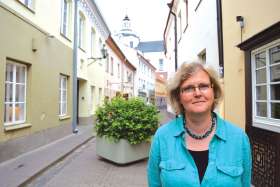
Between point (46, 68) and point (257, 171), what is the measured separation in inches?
295

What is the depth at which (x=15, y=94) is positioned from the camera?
8.13 m

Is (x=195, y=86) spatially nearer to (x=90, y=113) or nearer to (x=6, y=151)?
(x=6, y=151)

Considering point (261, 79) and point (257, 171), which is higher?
point (261, 79)

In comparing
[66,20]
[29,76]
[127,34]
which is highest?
[127,34]

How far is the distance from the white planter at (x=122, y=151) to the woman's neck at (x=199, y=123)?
536 centimetres

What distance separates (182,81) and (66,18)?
11697 millimetres

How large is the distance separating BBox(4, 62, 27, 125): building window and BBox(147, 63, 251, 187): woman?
21.4ft

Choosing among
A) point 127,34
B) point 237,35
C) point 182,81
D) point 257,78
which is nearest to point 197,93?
point 182,81

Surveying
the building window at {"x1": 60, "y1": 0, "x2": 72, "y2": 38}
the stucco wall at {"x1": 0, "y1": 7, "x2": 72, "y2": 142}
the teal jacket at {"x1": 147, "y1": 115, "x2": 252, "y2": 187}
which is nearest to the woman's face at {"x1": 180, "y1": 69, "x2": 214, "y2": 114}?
the teal jacket at {"x1": 147, "y1": 115, "x2": 252, "y2": 187}

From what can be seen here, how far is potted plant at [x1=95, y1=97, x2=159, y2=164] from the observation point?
24.0 feet

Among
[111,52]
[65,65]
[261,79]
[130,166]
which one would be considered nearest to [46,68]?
[65,65]

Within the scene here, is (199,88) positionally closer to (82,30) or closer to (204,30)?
(204,30)

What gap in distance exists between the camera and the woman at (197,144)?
181 centimetres

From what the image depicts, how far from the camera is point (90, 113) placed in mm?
18078
